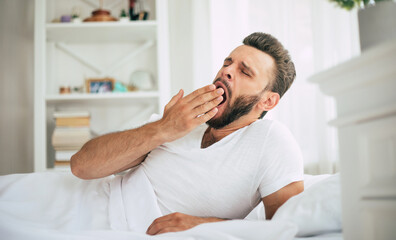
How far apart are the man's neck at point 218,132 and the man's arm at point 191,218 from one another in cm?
31

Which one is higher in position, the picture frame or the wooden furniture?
the picture frame

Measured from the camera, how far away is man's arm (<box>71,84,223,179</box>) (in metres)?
1.23

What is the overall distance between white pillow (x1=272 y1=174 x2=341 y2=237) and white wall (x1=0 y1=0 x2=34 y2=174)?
6.65 feet

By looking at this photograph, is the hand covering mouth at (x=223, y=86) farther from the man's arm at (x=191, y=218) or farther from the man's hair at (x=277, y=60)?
the man's arm at (x=191, y=218)

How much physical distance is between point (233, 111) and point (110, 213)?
0.54m

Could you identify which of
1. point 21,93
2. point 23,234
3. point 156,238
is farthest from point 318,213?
point 21,93

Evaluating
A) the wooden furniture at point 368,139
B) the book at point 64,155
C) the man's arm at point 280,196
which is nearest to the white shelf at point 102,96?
the book at point 64,155

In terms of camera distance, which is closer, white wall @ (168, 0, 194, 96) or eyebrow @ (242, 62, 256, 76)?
eyebrow @ (242, 62, 256, 76)

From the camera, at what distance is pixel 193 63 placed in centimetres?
266

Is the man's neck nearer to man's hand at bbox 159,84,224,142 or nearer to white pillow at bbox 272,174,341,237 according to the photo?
man's hand at bbox 159,84,224,142

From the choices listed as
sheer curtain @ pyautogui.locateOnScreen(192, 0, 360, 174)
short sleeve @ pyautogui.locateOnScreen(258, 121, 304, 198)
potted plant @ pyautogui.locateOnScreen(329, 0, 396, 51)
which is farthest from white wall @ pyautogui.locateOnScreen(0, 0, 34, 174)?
potted plant @ pyautogui.locateOnScreen(329, 0, 396, 51)

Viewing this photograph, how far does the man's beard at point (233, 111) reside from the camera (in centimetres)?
137

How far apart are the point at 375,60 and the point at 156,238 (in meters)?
0.56

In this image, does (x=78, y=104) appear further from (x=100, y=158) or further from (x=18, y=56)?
(x=100, y=158)
